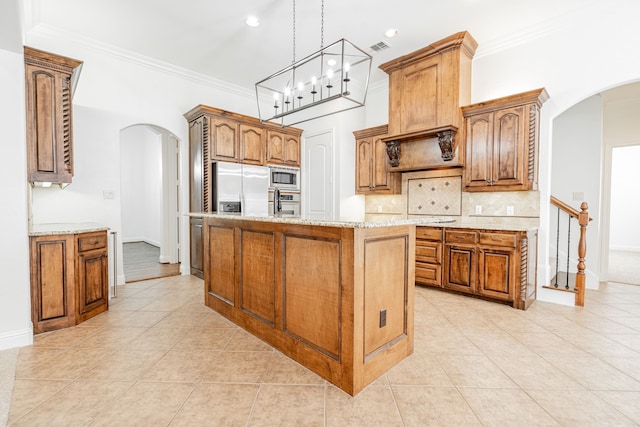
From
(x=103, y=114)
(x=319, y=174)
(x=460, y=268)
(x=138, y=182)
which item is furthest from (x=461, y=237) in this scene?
(x=138, y=182)

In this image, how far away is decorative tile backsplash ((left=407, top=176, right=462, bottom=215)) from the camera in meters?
4.21

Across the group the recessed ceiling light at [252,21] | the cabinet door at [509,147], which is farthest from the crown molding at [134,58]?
the cabinet door at [509,147]

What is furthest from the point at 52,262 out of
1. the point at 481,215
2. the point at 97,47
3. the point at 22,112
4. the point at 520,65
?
the point at 520,65

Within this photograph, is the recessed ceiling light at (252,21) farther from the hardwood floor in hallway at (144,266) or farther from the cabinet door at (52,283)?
the hardwood floor in hallway at (144,266)

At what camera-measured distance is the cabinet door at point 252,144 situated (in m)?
4.76

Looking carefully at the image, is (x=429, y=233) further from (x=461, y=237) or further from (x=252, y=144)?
(x=252, y=144)

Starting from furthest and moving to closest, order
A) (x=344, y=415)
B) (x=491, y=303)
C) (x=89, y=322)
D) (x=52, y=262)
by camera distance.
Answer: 1. (x=491, y=303)
2. (x=89, y=322)
3. (x=52, y=262)
4. (x=344, y=415)

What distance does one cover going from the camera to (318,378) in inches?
74.2

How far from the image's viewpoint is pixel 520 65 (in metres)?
3.67

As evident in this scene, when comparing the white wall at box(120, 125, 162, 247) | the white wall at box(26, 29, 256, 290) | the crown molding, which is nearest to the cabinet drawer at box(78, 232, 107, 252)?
the white wall at box(26, 29, 256, 290)

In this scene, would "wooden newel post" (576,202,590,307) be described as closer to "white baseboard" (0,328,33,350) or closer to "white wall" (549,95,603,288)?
"white wall" (549,95,603,288)

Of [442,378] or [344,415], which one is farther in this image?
[442,378]

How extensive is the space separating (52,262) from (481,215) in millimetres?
4817

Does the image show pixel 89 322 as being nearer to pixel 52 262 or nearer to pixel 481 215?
pixel 52 262
